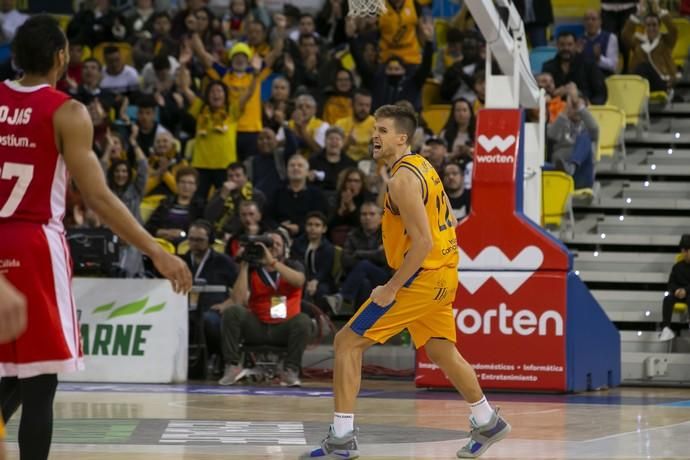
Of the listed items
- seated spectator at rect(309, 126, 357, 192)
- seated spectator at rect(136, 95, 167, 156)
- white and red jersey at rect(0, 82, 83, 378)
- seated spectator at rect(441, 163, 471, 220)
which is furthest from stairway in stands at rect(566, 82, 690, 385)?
white and red jersey at rect(0, 82, 83, 378)

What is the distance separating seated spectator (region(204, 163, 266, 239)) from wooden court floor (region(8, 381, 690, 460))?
2.61 meters

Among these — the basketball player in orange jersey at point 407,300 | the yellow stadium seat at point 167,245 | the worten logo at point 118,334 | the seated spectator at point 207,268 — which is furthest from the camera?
the yellow stadium seat at point 167,245

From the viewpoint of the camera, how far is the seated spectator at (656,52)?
17875mm

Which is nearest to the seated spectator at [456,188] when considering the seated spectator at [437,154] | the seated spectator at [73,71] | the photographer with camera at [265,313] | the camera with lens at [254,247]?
the seated spectator at [437,154]

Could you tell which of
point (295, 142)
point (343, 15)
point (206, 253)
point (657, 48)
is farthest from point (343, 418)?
point (343, 15)

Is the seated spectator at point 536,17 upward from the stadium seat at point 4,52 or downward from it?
upward

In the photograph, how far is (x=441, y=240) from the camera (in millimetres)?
8328

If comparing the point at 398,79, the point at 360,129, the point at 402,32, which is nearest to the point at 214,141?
the point at 360,129

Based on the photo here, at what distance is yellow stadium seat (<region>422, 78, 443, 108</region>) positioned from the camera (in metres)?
18.2

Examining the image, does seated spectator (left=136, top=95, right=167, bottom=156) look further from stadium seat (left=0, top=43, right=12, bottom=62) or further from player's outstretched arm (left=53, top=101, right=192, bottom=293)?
player's outstretched arm (left=53, top=101, right=192, bottom=293)

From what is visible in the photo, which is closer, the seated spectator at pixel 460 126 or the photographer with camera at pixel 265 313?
the photographer with camera at pixel 265 313

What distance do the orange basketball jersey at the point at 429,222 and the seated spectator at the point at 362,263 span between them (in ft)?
19.2

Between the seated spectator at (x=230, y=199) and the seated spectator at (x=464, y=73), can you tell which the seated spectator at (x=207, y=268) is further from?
the seated spectator at (x=464, y=73)

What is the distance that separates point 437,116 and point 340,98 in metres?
1.22
